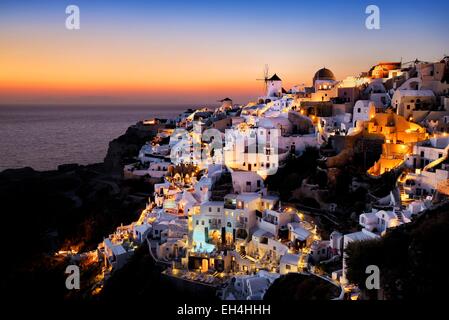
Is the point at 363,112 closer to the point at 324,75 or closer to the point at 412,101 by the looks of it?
the point at 412,101

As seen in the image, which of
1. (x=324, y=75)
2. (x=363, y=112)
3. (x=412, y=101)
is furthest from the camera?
(x=324, y=75)

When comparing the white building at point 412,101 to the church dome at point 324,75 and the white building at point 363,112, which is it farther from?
the church dome at point 324,75

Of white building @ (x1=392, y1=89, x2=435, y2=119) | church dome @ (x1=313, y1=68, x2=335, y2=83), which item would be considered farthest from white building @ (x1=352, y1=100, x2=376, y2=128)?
church dome @ (x1=313, y1=68, x2=335, y2=83)

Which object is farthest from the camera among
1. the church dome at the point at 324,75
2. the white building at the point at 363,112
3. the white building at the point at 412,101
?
the church dome at the point at 324,75

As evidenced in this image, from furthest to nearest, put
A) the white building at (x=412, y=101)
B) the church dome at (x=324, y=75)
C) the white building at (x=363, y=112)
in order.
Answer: the church dome at (x=324, y=75) → the white building at (x=412, y=101) → the white building at (x=363, y=112)

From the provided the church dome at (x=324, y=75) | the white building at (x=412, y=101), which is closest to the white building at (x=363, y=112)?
the white building at (x=412, y=101)

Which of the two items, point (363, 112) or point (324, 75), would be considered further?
point (324, 75)

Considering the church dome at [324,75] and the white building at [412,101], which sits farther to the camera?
Result: the church dome at [324,75]

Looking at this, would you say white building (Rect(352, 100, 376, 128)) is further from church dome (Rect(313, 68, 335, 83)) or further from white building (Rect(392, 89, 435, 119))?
church dome (Rect(313, 68, 335, 83))

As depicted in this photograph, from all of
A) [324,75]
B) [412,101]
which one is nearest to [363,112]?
[412,101]
